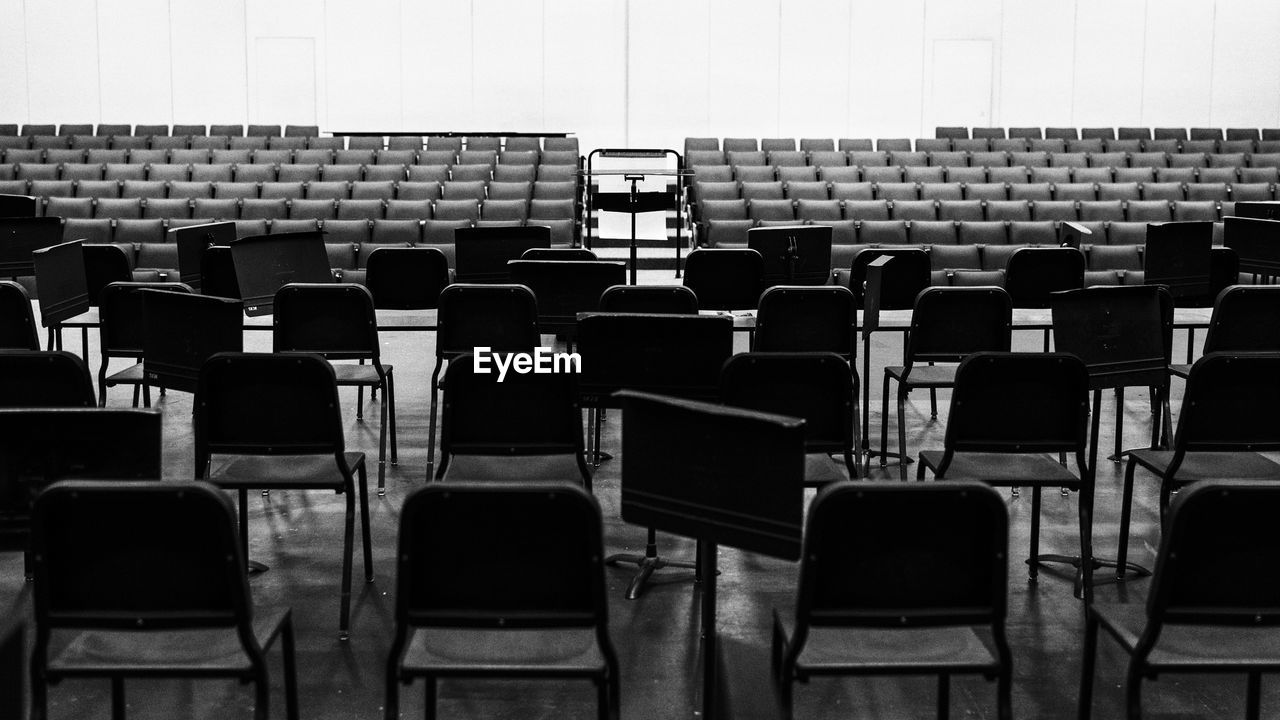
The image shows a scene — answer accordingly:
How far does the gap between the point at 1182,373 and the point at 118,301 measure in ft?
15.7

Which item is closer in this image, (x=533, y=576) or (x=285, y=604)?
(x=533, y=576)

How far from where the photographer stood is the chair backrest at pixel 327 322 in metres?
5.34

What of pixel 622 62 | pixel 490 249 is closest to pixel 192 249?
pixel 490 249

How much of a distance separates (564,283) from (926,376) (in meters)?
1.80

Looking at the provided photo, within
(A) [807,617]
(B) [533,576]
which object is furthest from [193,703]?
(A) [807,617]

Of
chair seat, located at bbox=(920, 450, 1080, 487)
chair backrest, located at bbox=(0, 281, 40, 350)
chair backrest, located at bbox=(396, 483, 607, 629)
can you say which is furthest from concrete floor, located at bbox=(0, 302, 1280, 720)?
chair backrest, located at bbox=(0, 281, 40, 350)

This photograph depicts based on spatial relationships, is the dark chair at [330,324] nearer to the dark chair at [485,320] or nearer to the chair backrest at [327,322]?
the chair backrest at [327,322]

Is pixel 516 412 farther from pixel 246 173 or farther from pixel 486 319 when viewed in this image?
pixel 246 173

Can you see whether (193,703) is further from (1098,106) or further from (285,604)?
(1098,106)

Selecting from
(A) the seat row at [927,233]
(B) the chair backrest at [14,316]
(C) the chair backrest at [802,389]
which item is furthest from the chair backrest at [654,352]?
(A) the seat row at [927,233]

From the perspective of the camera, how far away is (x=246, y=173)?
11.6 m

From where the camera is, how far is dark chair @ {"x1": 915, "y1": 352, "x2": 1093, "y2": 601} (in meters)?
4.02

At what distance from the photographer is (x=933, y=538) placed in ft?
8.54

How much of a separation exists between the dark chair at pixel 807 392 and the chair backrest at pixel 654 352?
449 mm
